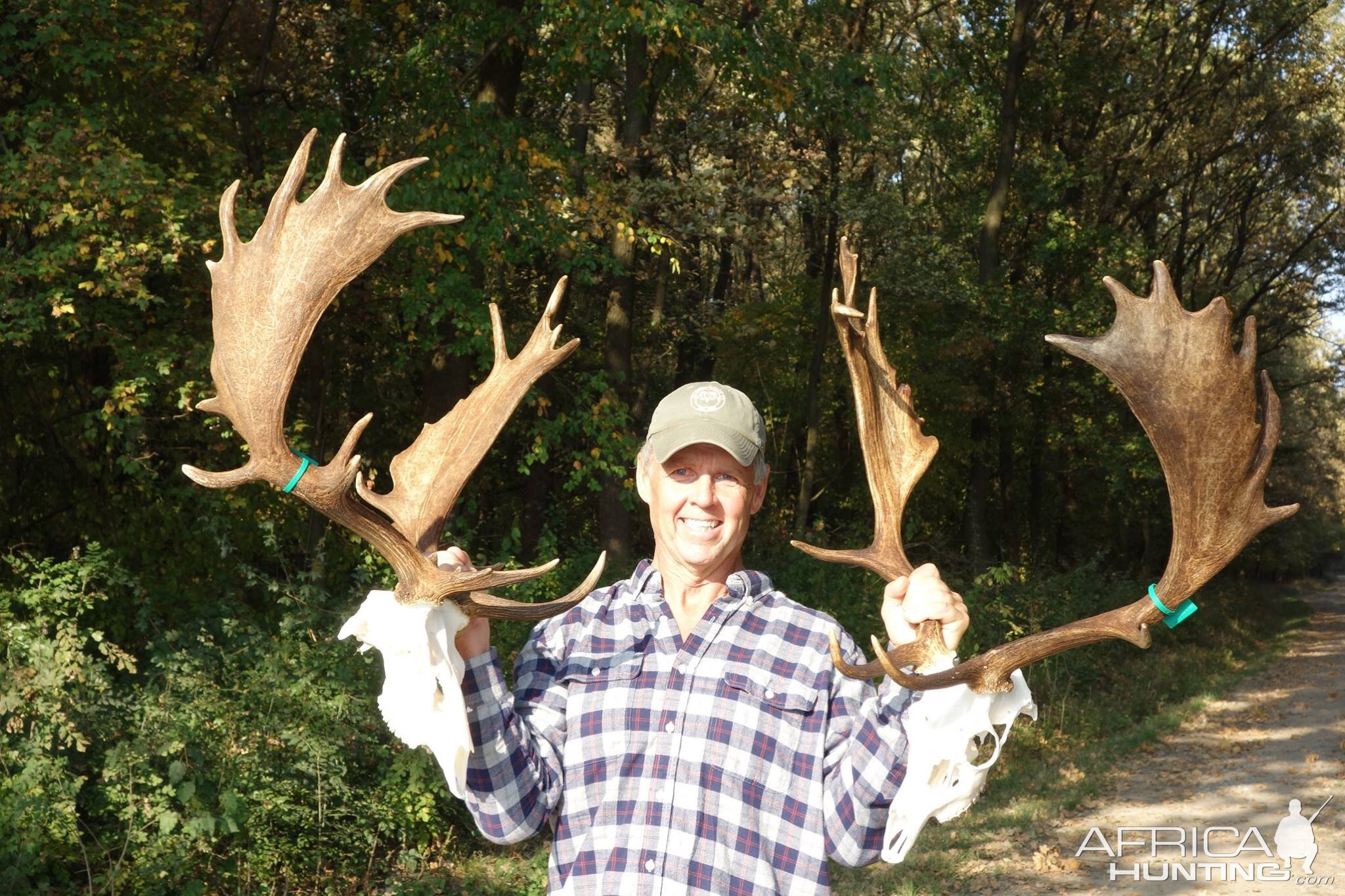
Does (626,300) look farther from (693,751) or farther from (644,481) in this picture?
(693,751)

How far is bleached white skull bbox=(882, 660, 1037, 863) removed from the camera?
270 centimetres

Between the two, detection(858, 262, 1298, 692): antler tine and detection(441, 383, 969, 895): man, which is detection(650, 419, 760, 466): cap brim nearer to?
detection(441, 383, 969, 895): man

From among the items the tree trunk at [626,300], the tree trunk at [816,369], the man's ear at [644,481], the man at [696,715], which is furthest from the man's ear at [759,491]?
the tree trunk at [816,369]

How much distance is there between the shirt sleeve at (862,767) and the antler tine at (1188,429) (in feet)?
0.39

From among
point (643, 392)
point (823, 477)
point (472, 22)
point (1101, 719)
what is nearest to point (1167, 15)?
point (823, 477)

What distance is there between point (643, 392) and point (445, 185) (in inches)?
308

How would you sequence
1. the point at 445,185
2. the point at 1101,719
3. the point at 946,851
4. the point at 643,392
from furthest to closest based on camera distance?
the point at 643,392
the point at 1101,719
the point at 445,185
the point at 946,851

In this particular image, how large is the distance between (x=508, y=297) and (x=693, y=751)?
11897 mm

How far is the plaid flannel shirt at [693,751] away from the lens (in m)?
2.78

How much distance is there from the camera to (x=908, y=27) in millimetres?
22109

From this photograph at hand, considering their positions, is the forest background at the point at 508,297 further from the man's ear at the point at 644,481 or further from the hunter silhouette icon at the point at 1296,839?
the hunter silhouette icon at the point at 1296,839

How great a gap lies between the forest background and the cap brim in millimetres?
4388

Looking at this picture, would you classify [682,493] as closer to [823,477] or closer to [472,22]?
[472,22]

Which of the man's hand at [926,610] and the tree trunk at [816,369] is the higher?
the tree trunk at [816,369]
